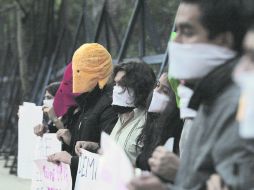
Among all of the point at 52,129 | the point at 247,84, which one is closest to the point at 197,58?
the point at 247,84

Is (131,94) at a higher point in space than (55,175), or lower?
higher

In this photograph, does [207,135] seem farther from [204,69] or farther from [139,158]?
[139,158]

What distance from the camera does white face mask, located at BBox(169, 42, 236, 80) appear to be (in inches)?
89.9

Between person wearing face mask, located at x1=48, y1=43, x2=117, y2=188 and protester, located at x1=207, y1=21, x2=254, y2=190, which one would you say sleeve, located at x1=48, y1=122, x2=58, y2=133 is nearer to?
person wearing face mask, located at x1=48, y1=43, x2=117, y2=188

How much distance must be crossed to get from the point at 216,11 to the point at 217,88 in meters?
0.31

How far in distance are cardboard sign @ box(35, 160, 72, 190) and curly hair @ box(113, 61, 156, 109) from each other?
69 cm

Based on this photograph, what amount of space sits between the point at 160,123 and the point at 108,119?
3.48ft

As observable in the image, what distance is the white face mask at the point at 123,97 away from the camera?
419 cm

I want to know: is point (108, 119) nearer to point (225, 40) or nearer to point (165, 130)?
point (165, 130)

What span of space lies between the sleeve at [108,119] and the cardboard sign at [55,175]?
367mm

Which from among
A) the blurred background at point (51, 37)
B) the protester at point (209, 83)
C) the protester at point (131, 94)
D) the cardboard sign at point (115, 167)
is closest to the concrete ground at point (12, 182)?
the blurred background at point (51, 37)

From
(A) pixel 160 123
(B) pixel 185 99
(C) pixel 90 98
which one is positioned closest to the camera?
(B) pixel 185 99

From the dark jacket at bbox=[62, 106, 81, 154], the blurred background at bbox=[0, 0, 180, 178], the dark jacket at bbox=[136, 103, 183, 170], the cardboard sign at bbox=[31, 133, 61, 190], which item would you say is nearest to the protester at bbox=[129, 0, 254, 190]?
the dark jacket at bbox=[136, 103, 183, 170]

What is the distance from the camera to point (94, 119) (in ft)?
14.9
